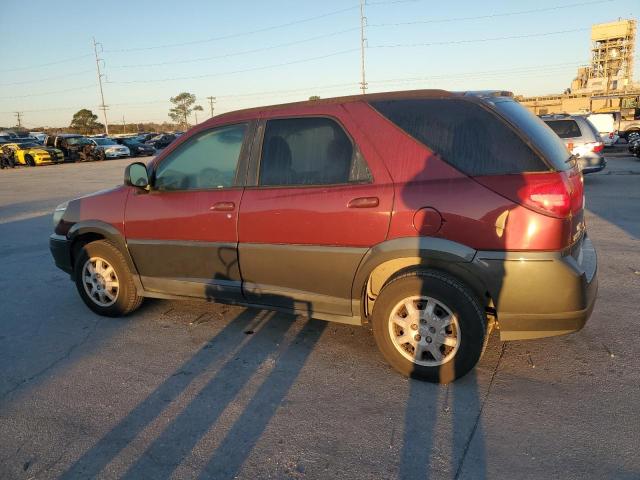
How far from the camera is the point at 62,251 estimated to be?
15.3 feet

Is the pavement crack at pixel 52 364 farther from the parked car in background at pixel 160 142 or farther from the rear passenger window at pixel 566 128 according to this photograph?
the parked car in background at pixel 160 142

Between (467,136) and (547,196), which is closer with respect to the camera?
(547,196)

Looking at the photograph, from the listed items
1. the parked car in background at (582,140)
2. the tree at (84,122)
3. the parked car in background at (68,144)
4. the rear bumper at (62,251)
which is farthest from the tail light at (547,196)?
the tree at (84,122)

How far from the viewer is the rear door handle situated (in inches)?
123

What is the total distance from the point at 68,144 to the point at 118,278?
31720mm

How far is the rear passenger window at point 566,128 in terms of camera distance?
12398 mm

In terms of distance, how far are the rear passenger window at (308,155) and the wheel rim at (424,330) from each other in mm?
923

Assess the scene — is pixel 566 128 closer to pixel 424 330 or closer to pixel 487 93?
pixel 487 93

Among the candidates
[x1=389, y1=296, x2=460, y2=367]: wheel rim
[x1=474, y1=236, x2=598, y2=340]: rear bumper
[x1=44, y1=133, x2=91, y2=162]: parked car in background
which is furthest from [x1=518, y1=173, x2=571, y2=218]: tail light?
[x1=44, y1=133, x2=91, y2=162]: parked car in background

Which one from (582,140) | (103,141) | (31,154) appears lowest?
(582,140)

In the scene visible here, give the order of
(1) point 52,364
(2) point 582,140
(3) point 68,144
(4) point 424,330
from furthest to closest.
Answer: (3) point 68,144 → (2) point 582,140 → (1) point 52,364 → (4) point 424,330

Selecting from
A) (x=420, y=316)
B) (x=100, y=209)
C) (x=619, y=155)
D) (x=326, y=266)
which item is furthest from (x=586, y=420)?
(x=619, y=155)

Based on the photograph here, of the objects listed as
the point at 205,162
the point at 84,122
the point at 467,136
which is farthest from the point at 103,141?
the point at 84,122

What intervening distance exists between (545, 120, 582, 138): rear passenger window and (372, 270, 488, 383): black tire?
36.6 ft
